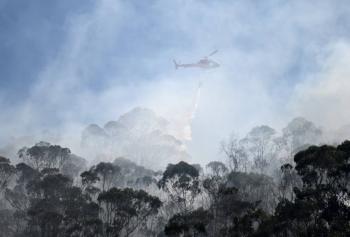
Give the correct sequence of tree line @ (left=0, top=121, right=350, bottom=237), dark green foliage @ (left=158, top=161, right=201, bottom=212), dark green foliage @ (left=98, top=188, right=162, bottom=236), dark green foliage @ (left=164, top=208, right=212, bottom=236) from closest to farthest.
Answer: tree line @ (left=0, top=121, right=350, bottom=237) < dark green foliage @ (left=164, top=208, right=212, bottom=236) < dark green foliage @ (left=98, top=188, right=162, bottom=236) < dark green foliage @ (left=158, top=161, right=201, bottom=212)

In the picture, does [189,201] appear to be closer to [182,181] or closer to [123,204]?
[182,181]

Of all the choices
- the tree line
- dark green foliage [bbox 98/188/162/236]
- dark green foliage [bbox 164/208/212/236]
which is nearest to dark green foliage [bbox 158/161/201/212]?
the tree line

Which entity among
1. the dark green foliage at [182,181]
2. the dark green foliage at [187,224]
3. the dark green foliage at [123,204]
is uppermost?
the dark green foliage at [182,181]

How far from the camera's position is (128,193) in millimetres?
50781

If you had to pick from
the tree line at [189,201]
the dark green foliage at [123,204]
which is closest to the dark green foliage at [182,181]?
the tree line at [189,201]

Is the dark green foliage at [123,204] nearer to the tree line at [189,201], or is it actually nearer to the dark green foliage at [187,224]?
the tree line at [189,201]

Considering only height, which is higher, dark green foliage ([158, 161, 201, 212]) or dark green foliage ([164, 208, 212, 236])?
dark green foliage ([158, 161, 201, 212])

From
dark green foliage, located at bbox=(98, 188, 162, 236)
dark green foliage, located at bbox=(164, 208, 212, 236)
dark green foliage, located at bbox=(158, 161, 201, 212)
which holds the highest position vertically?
dark green foliage, located at bbox=(158, 161, 201, 212)

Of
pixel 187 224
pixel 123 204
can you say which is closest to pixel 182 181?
pixel 123 204

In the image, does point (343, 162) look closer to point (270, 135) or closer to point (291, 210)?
point (291, 210)

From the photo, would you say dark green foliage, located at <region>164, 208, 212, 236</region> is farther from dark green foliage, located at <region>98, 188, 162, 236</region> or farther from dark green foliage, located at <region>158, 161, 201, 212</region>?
dark green foliage, located at <region>158, 161, 201, 212</region>

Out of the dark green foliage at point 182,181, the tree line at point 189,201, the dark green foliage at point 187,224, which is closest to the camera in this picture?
the tree line at point 189,201

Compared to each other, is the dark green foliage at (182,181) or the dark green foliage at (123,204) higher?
the dark green foliage at (182,181)

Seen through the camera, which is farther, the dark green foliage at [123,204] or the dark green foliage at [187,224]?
the dark green foliage at [123,204]
